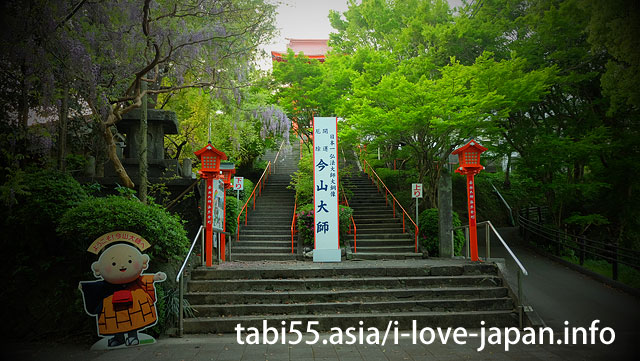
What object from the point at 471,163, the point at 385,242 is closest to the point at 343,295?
the point at 471,163

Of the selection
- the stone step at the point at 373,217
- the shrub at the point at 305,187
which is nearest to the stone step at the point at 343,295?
the stone step at the point at 373,217

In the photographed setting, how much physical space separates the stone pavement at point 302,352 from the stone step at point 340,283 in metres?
1.47

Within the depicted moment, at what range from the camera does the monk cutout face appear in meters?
5.48

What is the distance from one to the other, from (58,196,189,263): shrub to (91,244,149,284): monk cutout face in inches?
13.2

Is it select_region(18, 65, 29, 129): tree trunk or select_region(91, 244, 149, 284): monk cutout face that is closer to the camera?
select_region(91, 244, 149, 284): monk cutout face

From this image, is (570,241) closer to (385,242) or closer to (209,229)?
(385,242)

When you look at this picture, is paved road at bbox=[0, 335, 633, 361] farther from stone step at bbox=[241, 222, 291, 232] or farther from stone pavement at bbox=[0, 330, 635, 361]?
stone step at bbox=[241, 222, 291, 232]

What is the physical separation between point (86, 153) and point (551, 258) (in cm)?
1539

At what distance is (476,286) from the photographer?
7.32 m

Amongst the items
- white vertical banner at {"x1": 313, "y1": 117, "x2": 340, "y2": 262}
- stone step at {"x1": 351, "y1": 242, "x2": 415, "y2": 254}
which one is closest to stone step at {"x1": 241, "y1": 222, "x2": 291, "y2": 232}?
stone step at {"x1": 351, "y1": 242, "x2": 415, "y2": 254}

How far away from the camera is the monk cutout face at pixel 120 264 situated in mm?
5484

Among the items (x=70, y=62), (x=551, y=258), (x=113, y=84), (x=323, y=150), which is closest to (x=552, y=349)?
(x=323, y=150)

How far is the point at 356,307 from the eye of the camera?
21.8 feet

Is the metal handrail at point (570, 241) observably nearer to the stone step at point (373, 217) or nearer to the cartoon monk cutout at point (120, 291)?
the stone step at point (373, 217)
